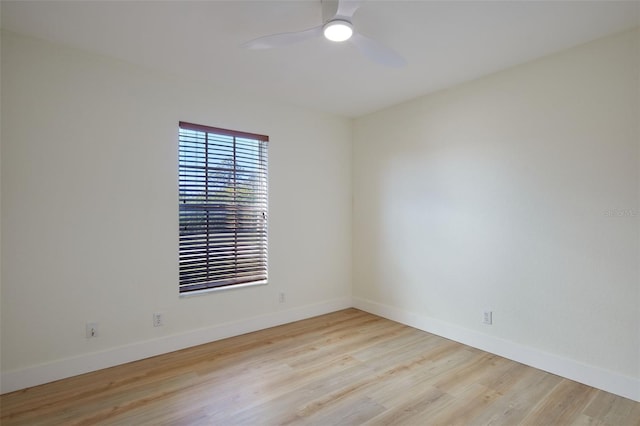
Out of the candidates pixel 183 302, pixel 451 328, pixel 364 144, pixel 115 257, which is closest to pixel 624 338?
pixel 451 328

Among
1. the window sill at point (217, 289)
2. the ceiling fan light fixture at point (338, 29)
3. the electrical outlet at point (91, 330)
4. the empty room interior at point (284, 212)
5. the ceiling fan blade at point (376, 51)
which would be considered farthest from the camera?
the window sill at point (217, 289)

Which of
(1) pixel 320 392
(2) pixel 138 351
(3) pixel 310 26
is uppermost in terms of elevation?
(3) pixel 310 26

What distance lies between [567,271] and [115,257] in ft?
12.1

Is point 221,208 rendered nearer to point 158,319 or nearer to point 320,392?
point 158,319

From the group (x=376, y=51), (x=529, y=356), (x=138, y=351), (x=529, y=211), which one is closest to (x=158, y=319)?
(x=138, y=351)

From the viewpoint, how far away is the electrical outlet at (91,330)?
105 inches

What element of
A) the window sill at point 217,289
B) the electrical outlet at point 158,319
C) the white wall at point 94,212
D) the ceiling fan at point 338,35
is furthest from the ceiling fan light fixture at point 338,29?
the electrical outlet at point 158,319

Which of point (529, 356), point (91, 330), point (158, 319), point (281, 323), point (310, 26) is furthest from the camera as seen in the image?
point (281, 323)

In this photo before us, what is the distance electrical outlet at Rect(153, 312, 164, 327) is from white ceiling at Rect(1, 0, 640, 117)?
7.28 ft

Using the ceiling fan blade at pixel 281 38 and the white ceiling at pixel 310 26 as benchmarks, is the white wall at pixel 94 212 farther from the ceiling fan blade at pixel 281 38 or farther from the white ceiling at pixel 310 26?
the ceiling fan blade at pixel 281 38

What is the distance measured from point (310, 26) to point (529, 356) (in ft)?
10.4

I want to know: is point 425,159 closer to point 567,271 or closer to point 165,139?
point 567,271

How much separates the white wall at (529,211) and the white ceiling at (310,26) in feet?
1.08

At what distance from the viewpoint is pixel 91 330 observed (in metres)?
2.68
